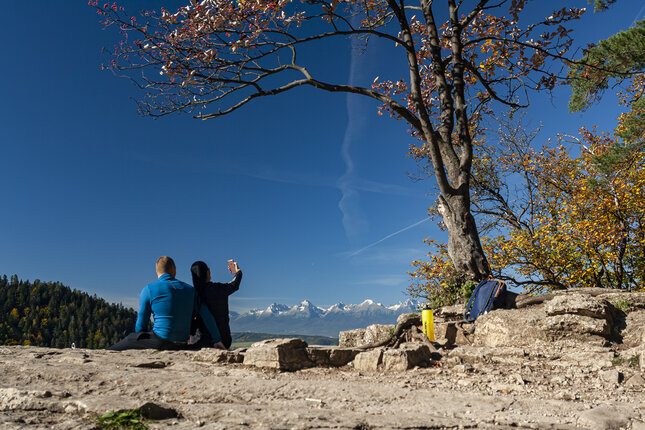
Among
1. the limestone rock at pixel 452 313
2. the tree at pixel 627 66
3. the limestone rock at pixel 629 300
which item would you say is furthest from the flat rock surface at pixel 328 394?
the tree at pixel 627 66

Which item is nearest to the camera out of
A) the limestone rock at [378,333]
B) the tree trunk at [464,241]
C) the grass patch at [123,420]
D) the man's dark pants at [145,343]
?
the grass patch at [123,420]

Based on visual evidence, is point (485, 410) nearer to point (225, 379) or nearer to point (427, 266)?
point (225, 379)

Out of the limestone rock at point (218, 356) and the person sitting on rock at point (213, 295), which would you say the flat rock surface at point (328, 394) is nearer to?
the limestone rock at point (218, 356)

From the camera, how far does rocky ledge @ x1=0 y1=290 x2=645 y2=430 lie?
3346 mm

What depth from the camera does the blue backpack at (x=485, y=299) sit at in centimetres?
910

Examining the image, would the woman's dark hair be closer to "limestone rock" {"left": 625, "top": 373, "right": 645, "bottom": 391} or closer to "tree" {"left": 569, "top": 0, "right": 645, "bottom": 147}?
"limestone rock" {"left": 625, "top": 373, "right": 645, "bottom": 391}

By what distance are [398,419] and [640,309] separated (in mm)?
7672

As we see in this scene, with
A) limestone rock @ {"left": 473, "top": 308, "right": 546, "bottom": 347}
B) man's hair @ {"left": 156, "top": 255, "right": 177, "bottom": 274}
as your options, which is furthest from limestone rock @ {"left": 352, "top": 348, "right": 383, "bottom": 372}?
man's hair @ {"left": 156, "top": 255, "right": 177, "bottom": 274}

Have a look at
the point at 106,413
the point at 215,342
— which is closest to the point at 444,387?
the point at 106,413

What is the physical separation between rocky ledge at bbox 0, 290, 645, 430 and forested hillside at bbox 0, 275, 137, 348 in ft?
436

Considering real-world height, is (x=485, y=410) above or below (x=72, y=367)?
below

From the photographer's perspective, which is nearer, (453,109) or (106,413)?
(106,413)

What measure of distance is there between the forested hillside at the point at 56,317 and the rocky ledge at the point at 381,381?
133 metres

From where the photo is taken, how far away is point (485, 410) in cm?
390
